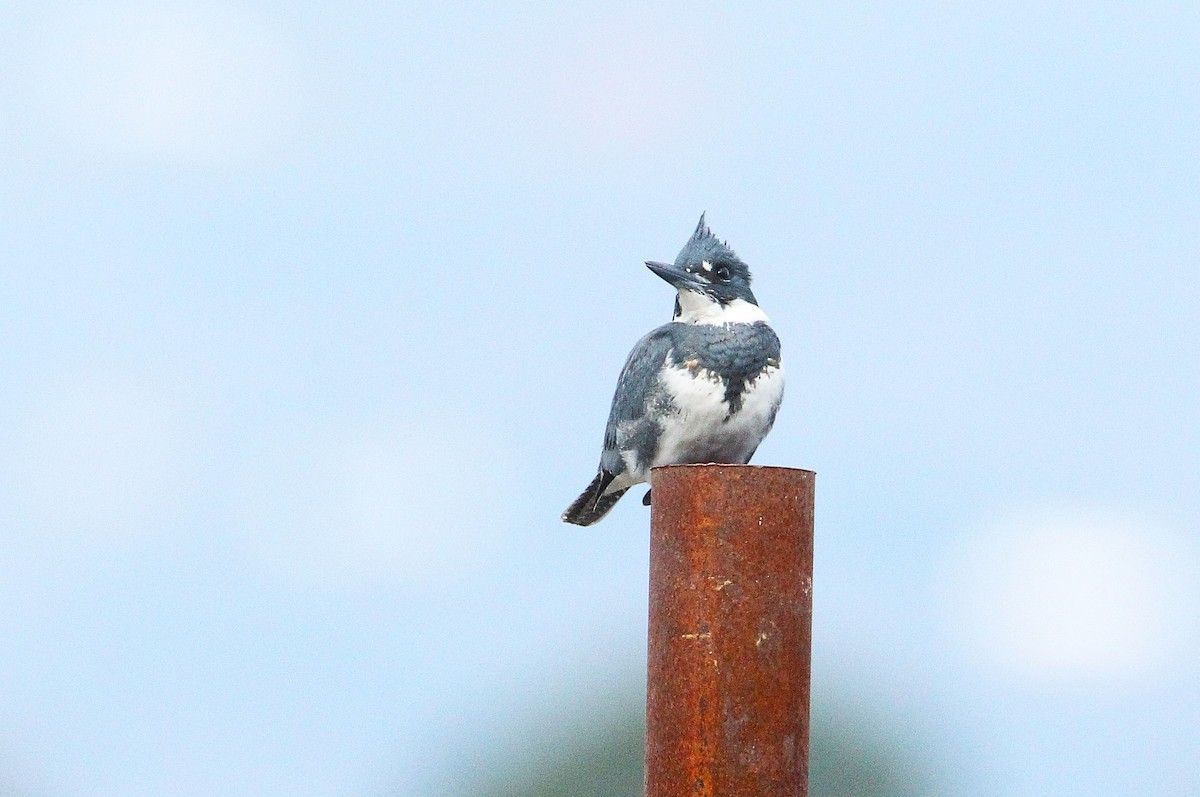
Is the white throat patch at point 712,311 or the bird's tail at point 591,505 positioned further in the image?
the bird's tail at point 591,505

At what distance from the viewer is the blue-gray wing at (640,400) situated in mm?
9148

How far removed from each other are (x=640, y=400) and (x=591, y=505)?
0.98m

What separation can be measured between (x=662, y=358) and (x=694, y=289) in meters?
0.37

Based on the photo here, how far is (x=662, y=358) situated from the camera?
9.18 meters

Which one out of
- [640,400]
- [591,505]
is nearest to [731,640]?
[640,400]

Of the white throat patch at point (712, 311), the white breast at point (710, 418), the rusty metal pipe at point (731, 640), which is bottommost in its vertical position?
the rusty metal pipe at point (731, 640)

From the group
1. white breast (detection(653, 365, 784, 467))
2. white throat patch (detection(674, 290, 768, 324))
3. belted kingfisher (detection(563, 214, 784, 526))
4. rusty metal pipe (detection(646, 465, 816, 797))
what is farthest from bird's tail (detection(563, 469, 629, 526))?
rusty metal pipe (detection(646, 465, 816, 797))

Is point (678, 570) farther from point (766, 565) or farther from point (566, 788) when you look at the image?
point (566, 788)

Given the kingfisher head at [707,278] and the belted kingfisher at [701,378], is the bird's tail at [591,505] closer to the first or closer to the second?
the belted kingfisher at [701,378]

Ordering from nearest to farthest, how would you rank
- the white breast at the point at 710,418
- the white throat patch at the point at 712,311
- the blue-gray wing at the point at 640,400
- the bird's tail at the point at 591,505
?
the white breast at the point at 710,418, the blue-gray wing at the point at 640,400, the white throat patch at the point at 712,311, the bird's tail at the point at 591,505

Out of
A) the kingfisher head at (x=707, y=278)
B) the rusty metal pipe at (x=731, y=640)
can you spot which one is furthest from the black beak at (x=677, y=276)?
the rusty metal pipe at (x=731, y=640)

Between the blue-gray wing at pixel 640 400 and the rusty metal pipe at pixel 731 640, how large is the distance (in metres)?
1.97

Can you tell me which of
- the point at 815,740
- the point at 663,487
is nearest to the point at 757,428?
the point at 663,487

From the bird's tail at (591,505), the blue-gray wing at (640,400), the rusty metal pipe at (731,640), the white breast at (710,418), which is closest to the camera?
the rusty metal pipe at (731,640)
